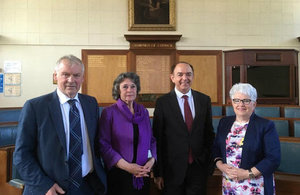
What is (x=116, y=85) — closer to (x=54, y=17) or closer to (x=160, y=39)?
(x=160, y=39)

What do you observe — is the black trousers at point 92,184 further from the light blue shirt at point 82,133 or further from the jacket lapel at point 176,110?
the jacket lapel at point 176,110

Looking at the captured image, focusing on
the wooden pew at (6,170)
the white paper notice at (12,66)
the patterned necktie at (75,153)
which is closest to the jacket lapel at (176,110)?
the patterned necktie at (75,153)

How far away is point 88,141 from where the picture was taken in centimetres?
146

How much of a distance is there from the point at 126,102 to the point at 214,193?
3.58 ft

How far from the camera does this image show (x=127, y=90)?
65.2 inches

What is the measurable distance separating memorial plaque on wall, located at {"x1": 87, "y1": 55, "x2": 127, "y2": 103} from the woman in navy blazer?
220 inches

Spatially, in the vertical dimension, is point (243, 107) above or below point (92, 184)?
above

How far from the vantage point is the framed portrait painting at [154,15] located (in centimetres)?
686

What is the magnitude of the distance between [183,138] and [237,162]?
0.41m

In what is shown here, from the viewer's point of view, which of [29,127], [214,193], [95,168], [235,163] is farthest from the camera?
[214,193]

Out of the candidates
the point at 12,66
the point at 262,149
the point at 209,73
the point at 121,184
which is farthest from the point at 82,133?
the point at 12,66

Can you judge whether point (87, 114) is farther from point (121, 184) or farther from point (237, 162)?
point (237, 162)

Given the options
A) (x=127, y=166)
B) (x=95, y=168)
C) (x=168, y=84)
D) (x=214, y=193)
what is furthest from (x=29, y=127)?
(x=168, y=84)

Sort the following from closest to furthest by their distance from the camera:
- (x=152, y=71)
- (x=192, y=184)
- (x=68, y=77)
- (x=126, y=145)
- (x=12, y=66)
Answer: (x=68, y=77), (x=126, y=145), (x=192, y=184), (x=12, y=66), (x=152, y=71)
